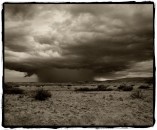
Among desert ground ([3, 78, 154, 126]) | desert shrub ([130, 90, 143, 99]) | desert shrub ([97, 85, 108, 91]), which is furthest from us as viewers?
desert shrub ([97, 85, 108, 91])

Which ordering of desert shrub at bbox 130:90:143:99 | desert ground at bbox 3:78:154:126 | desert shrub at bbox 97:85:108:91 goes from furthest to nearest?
desert shrub at bbox 97:85:108:91 < desert shrub at bbox 130:90:143:99 < desert ground at bbox 3:78:154:126

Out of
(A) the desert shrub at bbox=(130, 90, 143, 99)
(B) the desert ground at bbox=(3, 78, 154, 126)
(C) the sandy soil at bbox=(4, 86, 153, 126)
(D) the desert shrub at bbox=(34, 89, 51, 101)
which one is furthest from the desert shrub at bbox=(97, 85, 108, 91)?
(D) the desert shrub at bbox=(34, 89, 51, 101)

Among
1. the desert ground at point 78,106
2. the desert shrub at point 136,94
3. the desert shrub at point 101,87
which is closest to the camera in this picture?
the desert ground at point 78,106

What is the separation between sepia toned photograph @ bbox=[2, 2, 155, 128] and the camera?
5.68 m

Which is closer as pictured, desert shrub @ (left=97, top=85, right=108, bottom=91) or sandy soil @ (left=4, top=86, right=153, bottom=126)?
sandy soil @ (left=4, top=86, right=153, bottom=126)

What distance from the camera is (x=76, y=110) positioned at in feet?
18.7

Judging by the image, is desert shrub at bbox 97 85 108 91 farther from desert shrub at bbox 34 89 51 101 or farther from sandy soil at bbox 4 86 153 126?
desert shrub at bbox 34 89 51 101

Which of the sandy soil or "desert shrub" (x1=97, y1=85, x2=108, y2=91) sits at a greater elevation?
"desert shrub" (x1=97, y1=85, x2=108, y2=91)

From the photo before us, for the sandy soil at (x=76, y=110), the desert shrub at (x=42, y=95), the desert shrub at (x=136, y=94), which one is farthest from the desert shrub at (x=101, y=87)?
the desert shrub at (x=42, y=95)

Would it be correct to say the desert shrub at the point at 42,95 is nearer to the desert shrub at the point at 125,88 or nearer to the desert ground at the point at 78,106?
the desert ground at the point at 78,106

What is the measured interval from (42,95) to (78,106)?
525 mm

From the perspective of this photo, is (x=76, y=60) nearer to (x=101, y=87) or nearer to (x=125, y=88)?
(x=101, y=87)

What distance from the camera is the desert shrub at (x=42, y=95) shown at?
570cm

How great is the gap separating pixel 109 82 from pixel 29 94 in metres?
1.15
